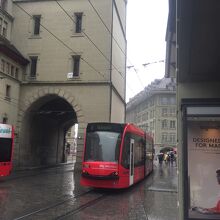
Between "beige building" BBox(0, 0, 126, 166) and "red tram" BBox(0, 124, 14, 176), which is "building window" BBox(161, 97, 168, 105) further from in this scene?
"red tram" BBox(0, 124, 14, 176)

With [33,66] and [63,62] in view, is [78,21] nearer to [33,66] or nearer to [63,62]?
[63,62]

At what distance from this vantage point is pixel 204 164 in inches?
325

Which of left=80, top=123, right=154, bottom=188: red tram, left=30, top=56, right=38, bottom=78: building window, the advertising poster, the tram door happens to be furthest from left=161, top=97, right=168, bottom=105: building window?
the advertising poster

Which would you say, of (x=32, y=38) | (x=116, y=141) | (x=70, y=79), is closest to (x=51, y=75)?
(x=70, y=79)

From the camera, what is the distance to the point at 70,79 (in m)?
35.7

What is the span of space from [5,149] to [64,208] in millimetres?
10130

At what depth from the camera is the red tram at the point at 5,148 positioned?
2142cm

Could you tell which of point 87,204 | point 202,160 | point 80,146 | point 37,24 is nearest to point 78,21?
point 37,24

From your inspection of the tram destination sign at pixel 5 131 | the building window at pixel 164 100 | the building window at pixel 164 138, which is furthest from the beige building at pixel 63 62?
the building window at pixel 164 100

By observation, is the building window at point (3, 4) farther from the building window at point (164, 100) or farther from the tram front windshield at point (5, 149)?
the building window at point (164, 100)

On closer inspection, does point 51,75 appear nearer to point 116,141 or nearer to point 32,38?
point 32,38

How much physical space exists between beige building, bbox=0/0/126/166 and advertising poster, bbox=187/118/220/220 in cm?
2599

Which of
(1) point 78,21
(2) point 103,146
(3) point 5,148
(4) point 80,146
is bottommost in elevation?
(3) point 5,148

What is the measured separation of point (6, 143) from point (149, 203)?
10262 mm
